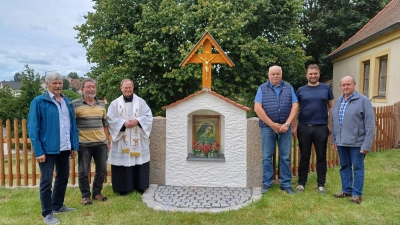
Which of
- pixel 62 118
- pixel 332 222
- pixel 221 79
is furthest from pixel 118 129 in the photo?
pixel 221 79

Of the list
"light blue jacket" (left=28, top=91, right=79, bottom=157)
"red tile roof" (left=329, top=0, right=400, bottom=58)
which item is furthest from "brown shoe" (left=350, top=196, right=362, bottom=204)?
"red tile roof" (left=329, top=0, right=400, bottom=58)

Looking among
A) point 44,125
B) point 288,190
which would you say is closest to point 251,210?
point 288,190

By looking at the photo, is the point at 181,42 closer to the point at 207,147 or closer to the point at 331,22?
the point at 207,147

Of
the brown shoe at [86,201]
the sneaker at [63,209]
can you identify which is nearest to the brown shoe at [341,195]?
the brown shoe at [86,201]

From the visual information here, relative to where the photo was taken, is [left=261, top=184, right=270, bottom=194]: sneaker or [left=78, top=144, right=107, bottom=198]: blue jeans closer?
[left=78, top=144, right=107, bottom=198]: blue jeans

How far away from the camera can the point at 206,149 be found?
5.28 m

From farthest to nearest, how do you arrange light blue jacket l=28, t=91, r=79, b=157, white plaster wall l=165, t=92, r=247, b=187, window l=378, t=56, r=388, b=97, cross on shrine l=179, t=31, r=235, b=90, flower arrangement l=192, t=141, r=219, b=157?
window l=378, t=56, r=388, b=97 < cross on shrine l=179, t=31, r=235, b=90 < flower arrangement l=192, t=141, r=219, b=157 < white plaster wall l=165, t=92, r=247, b=187 < light blue jacket l=28, t=91, r=79, b=157

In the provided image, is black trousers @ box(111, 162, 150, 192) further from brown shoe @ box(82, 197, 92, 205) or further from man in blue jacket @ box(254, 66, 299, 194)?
man in blue jacket @ box(254, 66, 299, 194)

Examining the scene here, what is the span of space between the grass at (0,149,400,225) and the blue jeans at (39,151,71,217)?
0.21 meters

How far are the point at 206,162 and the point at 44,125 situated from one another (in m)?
2.52

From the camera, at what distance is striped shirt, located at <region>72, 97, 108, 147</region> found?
425 centimetres

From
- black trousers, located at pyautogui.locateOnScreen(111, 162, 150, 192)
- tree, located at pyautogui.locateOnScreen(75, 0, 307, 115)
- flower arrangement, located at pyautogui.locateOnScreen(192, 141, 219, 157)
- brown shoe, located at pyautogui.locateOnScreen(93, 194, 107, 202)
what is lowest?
brown shoe, located at pyautogui.locateOnScreen(93, 194, 107, 202)

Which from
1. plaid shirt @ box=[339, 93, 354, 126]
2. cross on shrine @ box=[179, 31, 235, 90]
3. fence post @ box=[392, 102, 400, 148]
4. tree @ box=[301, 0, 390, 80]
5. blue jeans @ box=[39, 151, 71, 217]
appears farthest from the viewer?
tree @ box=[301, 0, 390, 80]

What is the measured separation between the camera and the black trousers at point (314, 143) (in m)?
4.66
